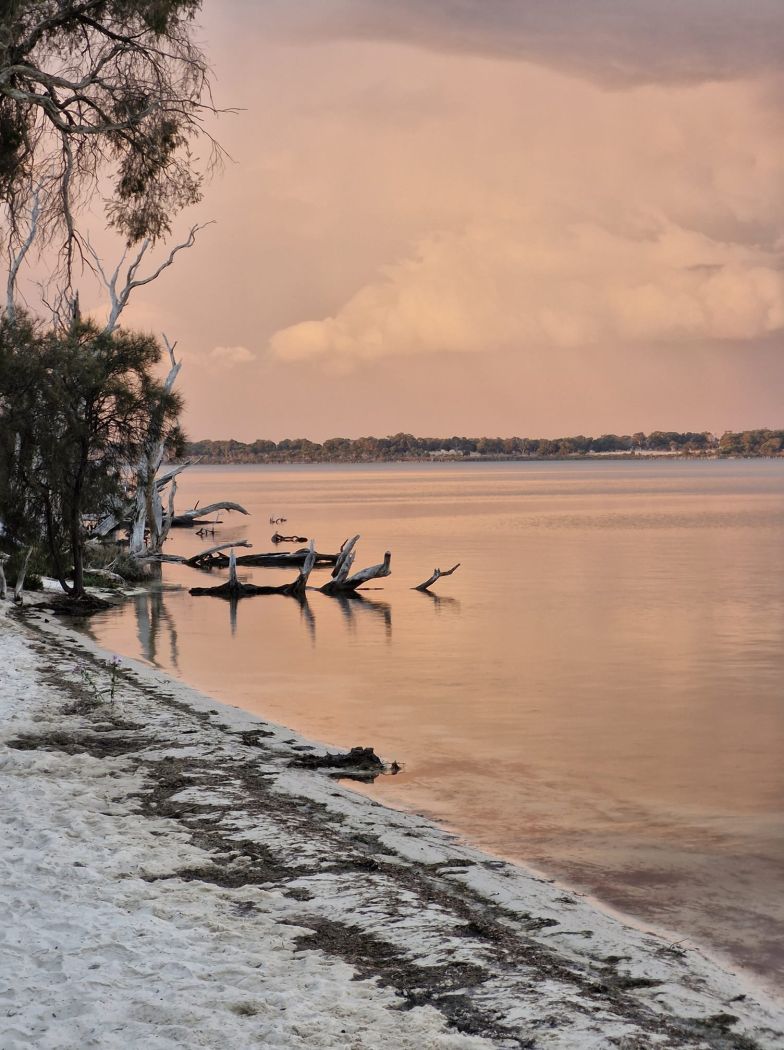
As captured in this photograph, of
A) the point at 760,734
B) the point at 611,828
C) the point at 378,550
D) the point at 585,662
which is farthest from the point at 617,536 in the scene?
the point at 611,828

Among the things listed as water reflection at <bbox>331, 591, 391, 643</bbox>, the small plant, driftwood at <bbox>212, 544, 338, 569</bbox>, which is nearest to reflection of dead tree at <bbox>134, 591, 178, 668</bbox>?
the small plant

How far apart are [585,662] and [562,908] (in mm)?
15171

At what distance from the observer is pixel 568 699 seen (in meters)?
19.0

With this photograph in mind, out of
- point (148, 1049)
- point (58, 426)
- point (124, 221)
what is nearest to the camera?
point (148, 1049)

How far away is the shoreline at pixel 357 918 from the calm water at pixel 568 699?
1093 mm

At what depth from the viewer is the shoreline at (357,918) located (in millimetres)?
5781

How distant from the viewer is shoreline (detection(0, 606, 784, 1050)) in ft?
19.0

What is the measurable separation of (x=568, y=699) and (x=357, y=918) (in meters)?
12.2

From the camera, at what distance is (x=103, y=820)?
905 centimetres

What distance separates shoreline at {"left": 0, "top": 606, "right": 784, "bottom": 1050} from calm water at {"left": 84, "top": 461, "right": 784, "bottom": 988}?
109 centimetres

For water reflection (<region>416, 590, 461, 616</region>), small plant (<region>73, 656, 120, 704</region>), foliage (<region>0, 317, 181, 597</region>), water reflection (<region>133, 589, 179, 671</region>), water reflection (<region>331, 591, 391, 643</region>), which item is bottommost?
water reflection (<region>416, 590, 461, 616</region>)

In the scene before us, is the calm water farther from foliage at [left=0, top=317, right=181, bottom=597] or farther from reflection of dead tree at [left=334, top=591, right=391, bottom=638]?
foliage at [left=0, top=317, right=181, bottom=597]

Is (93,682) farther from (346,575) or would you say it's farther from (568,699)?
(346,575)

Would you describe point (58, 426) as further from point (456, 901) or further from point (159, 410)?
point (456, 901)
